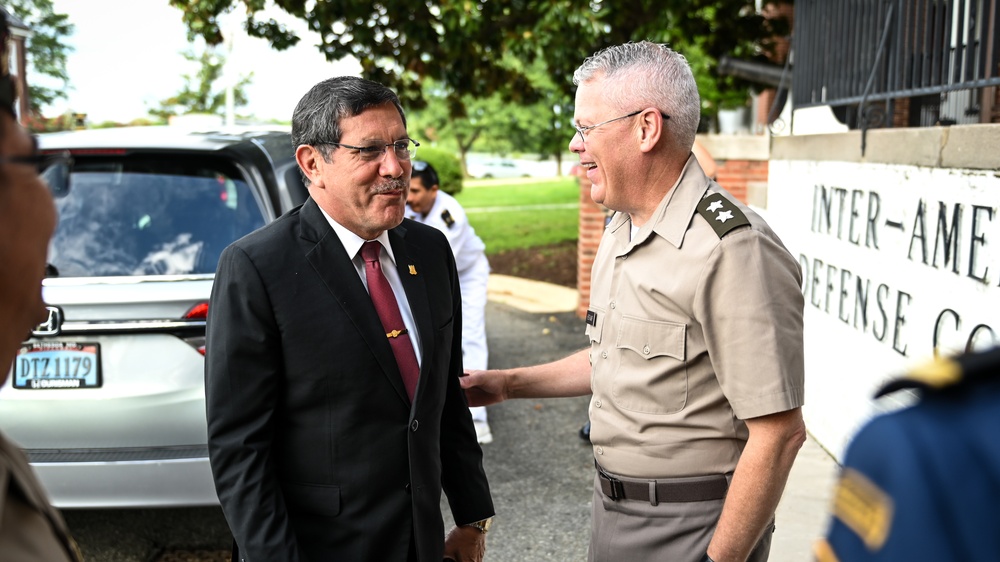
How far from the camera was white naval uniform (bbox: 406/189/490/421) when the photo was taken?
6.33m

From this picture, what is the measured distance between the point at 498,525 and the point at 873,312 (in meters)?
2.22

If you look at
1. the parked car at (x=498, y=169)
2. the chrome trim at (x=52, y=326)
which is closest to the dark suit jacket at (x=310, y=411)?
the chrome trim at (x=52, y=326)

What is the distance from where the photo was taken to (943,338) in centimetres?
394

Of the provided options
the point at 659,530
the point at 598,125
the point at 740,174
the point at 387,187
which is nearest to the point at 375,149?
the point at 387,187

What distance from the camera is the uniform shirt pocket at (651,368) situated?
2191 millimetres

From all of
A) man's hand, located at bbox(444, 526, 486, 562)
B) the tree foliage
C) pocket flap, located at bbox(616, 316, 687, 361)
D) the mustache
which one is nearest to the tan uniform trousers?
pocket flap, located at bbox(616, 316, 687, 361)

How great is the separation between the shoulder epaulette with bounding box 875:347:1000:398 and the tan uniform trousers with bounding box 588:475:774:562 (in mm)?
1515

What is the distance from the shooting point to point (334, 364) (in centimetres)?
221

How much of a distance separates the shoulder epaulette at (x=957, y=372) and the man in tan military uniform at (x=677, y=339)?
128cm

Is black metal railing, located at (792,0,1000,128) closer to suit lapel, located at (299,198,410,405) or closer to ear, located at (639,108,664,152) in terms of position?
ear, located at (639,108,664,152)

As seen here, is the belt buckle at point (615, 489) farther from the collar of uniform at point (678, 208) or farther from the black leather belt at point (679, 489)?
the collar of uniform at point (678, 208)

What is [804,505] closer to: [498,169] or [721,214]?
[721,214]

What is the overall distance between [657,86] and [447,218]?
417 centimetres

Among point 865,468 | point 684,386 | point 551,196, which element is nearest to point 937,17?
point 684,386
